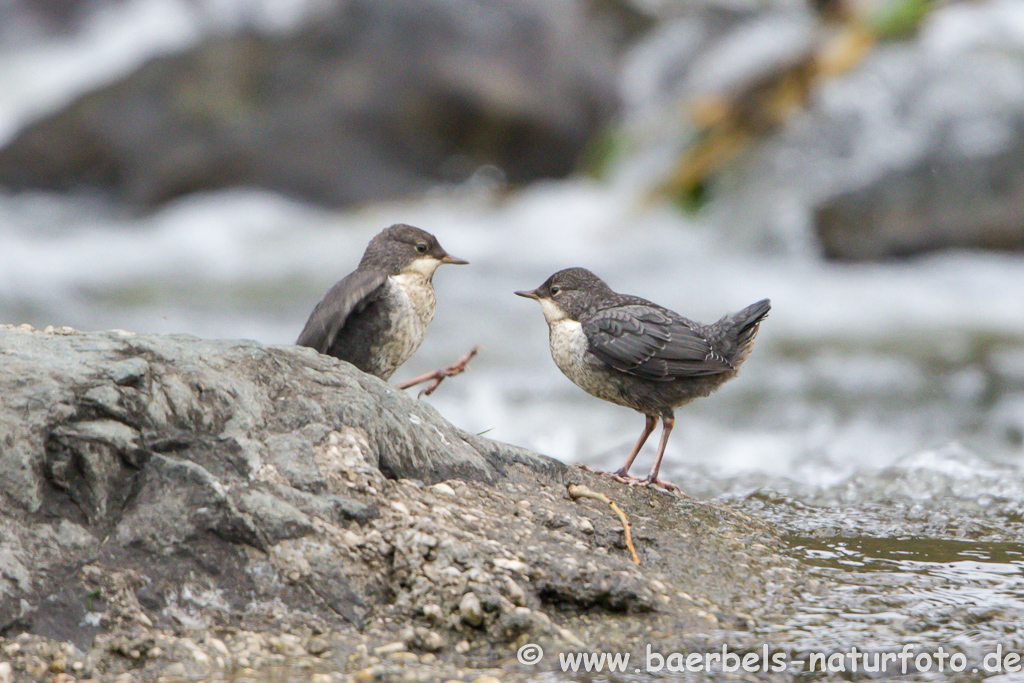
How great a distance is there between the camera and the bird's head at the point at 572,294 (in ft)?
15.6

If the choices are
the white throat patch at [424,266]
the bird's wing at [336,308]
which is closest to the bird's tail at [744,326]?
the white throat patch at [424,266]

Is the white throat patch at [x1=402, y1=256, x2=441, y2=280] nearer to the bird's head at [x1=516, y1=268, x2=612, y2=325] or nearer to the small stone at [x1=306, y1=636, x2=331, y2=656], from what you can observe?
the bird's head at [x1=516, y1=268, x2=612, y2=325]

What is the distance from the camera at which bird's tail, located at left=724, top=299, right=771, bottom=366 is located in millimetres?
4586

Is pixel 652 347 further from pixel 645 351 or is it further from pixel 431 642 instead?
pixel 431 642

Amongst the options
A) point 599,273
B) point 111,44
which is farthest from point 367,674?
point 111,44

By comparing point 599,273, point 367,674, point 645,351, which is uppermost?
point 599,273

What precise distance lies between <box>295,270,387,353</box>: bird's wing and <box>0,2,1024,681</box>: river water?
1.79 meters

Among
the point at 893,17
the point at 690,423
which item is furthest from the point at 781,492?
the point at 893,17

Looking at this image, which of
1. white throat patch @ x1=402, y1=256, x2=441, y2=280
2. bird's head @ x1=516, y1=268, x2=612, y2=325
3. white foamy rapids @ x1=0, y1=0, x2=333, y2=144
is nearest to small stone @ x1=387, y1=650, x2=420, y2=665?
white throat patch @ x1=402, y1=256, x2=441, y2=280

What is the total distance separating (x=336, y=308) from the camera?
4090mm

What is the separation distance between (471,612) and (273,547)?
0.55m

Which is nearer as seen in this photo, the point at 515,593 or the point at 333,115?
the point at 515,593

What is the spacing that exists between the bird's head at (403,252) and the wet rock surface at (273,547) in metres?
1.18

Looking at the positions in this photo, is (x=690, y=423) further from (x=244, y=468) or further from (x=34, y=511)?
(x=34, y=511)
